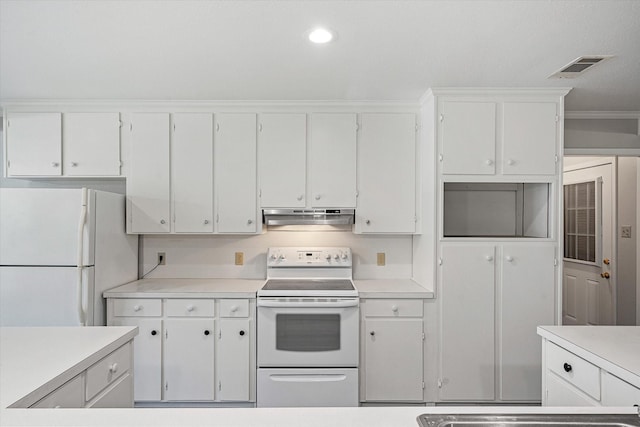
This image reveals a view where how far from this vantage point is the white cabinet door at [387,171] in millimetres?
Result: 2934

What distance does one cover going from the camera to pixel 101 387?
1398mm

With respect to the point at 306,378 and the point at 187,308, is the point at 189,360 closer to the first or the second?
the point at 187,308

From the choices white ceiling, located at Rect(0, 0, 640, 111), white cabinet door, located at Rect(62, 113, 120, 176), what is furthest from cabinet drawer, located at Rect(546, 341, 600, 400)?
white cabinet door, located at Rect(62, 113, 120, 176)

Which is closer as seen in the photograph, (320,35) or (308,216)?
(320,35)

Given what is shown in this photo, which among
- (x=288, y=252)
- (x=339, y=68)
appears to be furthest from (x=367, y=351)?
(x=339, y=68)

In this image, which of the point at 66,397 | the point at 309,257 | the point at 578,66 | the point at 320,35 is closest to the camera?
the point at 66,397

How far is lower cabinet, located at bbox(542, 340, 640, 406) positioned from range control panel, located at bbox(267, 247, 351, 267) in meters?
1.68

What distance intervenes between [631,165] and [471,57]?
260 cm

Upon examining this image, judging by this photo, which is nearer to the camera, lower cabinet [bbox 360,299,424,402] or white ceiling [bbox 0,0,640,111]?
white ceiling [bbox 0,0,640,111]

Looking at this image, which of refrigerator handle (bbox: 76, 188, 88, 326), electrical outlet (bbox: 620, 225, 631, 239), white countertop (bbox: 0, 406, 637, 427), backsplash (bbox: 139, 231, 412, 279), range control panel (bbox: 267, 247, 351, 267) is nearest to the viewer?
white countertop (bbox: 0, 406, 637, 427)

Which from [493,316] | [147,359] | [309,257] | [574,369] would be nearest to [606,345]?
[574,369]

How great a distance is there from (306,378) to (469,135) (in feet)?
6.88

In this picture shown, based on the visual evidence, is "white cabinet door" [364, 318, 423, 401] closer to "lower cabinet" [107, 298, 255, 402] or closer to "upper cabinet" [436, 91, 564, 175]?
"lower cabinet" [107, 298, 255, 402]

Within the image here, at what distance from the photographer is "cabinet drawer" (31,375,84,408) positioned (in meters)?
1.09
